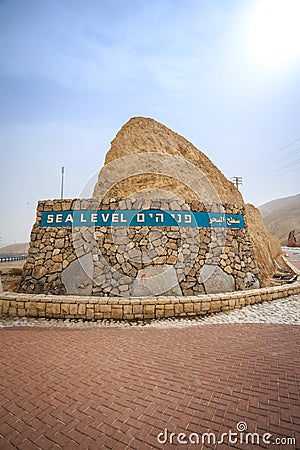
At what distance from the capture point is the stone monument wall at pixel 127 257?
8023 mm

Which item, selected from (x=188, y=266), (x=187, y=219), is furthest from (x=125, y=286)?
(x=187, y=219)

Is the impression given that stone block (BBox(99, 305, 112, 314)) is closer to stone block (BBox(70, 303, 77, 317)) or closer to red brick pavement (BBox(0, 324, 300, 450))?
stone block (BBox(70, 303, 77, 317))

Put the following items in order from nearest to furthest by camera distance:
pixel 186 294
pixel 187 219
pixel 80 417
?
pixel 80 417, pixel 186 294, pixel 187 219

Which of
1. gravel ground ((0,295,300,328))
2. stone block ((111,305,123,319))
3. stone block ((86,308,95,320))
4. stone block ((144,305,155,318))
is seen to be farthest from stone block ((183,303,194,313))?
stone block ((86,308,95,320))

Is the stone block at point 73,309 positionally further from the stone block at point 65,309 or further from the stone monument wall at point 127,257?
the stone monument wall at point 127,257

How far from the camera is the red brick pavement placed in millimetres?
2394

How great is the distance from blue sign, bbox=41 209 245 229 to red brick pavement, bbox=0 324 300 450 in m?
4.15

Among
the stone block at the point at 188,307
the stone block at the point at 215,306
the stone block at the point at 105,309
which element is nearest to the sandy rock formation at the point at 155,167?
the stone block at the point at 215,306

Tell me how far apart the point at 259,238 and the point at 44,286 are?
11.5 metres

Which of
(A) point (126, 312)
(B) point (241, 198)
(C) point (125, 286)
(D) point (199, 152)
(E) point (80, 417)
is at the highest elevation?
(D) point (199, 152)

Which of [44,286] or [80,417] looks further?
[44,286]

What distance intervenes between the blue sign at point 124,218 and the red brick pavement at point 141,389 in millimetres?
4149

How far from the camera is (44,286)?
821cm

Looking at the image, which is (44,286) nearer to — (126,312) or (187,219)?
(126,312)
